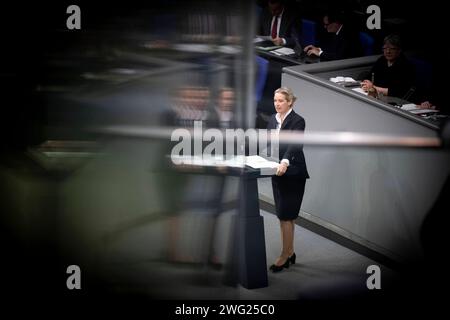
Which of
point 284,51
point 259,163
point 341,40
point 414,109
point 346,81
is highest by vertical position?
point 341,40

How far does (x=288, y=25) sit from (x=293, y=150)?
5.67ft

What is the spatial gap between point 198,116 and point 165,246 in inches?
31.6

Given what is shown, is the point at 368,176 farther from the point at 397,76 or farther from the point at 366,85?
the point at 397,76

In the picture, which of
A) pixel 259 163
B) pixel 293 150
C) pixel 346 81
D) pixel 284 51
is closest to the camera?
pixel 259 163

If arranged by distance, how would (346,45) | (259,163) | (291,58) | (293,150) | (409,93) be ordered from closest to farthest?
(259,163) < (293,150) < (409,93) < (346,45) < (291,58)

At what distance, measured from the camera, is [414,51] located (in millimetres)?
5547

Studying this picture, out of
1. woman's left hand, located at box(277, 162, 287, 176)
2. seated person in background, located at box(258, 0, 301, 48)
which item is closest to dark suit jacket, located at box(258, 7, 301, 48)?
seated person in background, located at box(258, 0, 301, 48)

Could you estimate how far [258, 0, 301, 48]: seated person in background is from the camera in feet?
19.5

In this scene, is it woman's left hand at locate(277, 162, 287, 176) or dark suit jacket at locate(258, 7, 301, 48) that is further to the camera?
dark suit jacket at locate(258, 7, 301, 48)

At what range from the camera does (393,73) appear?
16.4ft

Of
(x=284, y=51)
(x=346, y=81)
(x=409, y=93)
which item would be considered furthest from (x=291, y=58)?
(x=409, y=93)

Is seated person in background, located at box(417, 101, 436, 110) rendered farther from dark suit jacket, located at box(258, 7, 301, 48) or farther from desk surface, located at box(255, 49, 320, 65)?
dark suit jacket, located at box(258, 7, 301, 48)

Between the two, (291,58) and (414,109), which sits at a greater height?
(291,58)

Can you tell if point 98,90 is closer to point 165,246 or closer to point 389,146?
point 165,246
